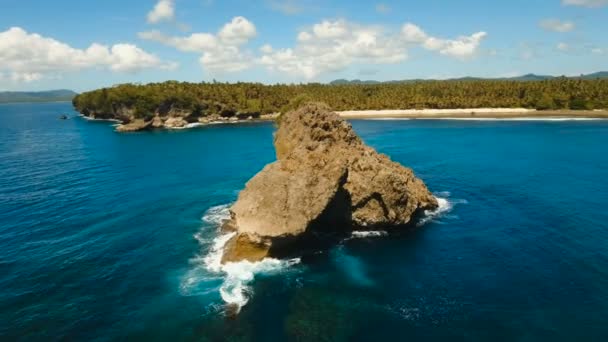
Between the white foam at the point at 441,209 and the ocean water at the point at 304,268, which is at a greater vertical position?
the white foam at the point at 441,209

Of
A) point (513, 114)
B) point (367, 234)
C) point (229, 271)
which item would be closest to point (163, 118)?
point (367, 234)

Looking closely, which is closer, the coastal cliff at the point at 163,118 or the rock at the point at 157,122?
the coastal cliff at the point at 163,118

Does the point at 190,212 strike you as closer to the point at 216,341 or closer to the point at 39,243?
the point at 39,243

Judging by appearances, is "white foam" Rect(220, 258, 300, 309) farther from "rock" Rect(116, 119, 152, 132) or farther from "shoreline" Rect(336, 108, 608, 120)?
"rock" Rect(116, 119, 152, 132)

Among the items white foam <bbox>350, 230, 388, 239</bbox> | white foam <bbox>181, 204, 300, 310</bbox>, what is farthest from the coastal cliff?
white foam <bbox>350, 230, 388, 239</bbox>

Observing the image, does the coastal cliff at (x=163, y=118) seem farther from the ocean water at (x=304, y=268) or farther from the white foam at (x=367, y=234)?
the white foam at (x=367, y=234)

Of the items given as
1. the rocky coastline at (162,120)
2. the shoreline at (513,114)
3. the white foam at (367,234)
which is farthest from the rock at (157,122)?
the white foam at (367,234)

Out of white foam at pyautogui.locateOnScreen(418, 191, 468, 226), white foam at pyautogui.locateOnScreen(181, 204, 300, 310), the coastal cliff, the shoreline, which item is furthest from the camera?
the shoreline

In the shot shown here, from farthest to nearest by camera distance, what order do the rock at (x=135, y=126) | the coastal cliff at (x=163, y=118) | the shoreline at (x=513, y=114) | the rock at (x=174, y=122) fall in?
the rock at (x=174, y=122)
the shoreline at (x=513, y=114)
the coastal cliff at (x=163, y=118)
the rock at (x=135, y=126)
